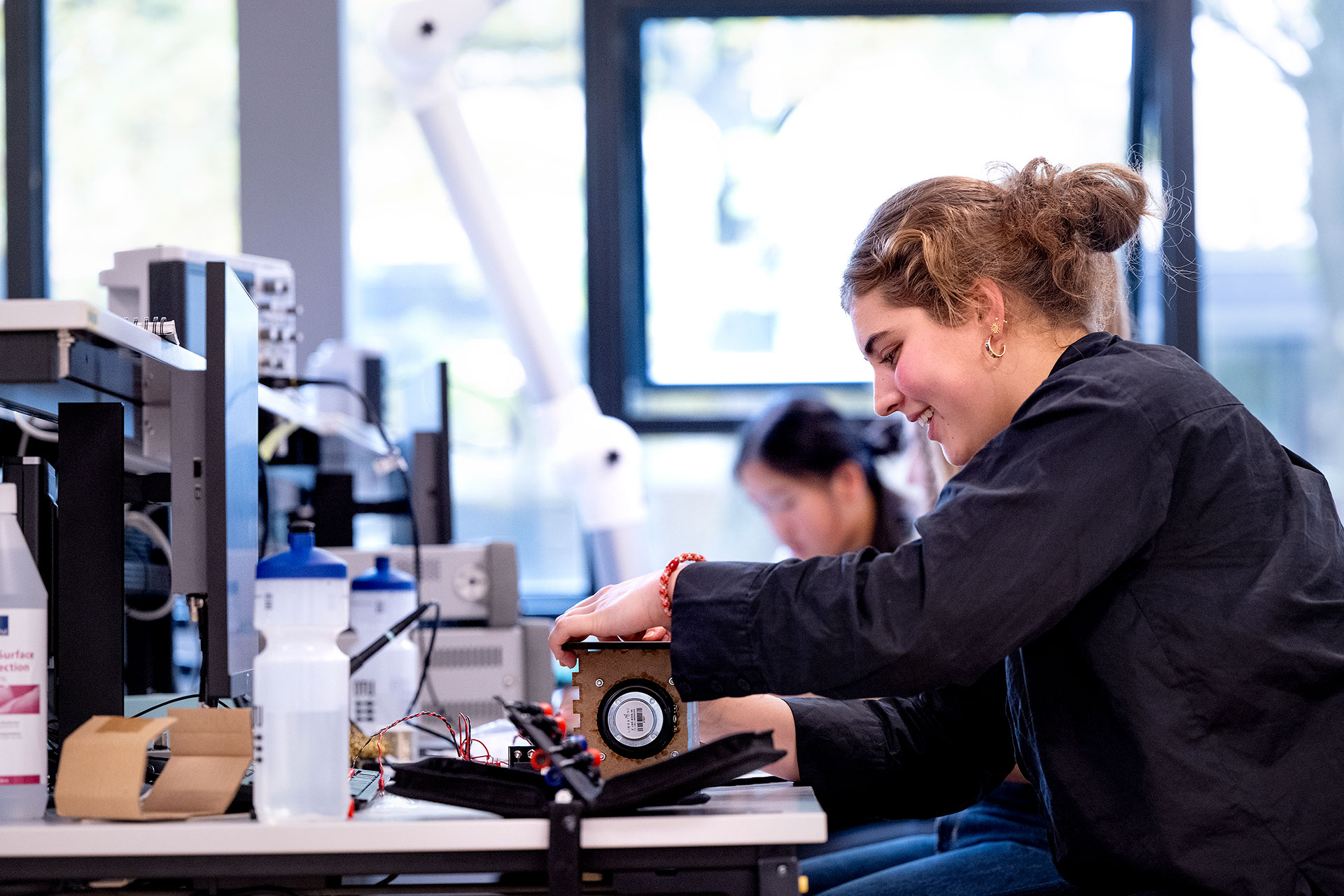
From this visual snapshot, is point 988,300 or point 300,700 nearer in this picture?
point 300,700

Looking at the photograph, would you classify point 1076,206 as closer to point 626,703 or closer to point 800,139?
point 626,703

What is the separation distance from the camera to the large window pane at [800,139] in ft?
10.0

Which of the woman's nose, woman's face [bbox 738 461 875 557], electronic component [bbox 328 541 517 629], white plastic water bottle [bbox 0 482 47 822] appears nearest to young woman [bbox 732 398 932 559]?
Result: woman's face [bbox 738 461 875 557]

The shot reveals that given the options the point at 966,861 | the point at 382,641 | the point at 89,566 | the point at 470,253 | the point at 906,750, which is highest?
the point at 470,253

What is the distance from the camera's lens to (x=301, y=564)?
2.92 ft

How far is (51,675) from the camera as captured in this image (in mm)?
1078

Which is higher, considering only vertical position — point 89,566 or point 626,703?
point 89,566

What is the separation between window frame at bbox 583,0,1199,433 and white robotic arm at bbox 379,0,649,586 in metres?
0.62

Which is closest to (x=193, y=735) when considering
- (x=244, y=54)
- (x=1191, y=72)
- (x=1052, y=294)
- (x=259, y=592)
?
(x=259, y=592)

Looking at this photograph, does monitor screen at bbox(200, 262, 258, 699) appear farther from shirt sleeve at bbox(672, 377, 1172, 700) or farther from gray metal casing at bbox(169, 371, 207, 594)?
shirt sleeve at bbox(672, 377, 1172, 700)

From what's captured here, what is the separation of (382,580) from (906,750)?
813 mm

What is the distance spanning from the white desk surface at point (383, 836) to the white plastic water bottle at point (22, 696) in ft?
0.29

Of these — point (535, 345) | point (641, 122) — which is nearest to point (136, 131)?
point (641, 122)

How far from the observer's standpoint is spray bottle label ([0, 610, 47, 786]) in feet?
2.88
